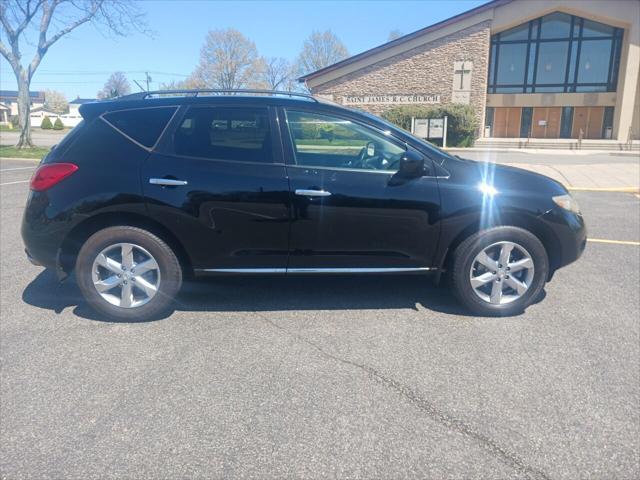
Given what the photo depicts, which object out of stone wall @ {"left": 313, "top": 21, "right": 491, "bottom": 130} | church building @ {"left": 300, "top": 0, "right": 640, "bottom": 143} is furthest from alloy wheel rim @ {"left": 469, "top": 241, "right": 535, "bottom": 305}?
stone wall @ {"left": 313, "top": 21, "right": 491, "bottom": 130}

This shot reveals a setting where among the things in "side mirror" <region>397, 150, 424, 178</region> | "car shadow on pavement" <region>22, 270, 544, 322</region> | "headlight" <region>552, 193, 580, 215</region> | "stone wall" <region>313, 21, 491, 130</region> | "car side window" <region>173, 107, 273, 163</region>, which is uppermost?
"stone wall" <region>313, 21, 491, 130</region>

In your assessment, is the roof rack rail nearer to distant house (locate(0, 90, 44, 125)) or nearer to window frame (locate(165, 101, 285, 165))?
window frame (locate(165, 101, 285, 165))

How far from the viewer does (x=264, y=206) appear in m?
3.64

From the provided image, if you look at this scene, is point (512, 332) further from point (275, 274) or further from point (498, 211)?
point (275, 274)

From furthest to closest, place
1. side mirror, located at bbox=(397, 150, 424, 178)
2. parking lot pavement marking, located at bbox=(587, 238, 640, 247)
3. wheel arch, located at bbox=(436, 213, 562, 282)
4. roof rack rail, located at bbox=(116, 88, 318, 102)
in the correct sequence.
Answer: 1. parking lot pavement marking, located at bbox=(587, 238, 640, 247)
2. roof rack rail, located at bbox=(116, 88, 318, 102)
3. wheel arch, located at bbox=(436, 213, 562, 282)
4. side mirror, located at bbox=(397, 150, 424, 178)

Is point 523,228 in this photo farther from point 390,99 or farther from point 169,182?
point 390,99

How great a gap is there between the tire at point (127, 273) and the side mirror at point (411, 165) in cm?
191

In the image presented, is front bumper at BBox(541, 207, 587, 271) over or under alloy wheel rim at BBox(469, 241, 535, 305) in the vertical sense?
over

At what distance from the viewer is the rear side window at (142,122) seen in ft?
12.2

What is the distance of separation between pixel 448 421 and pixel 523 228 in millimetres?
1946

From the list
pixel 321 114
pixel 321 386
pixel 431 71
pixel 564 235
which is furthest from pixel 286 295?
pixel 431 71

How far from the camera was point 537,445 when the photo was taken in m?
2.38

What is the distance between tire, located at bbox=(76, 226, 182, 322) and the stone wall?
31194 mm

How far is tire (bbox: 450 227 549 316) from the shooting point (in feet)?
12.4
